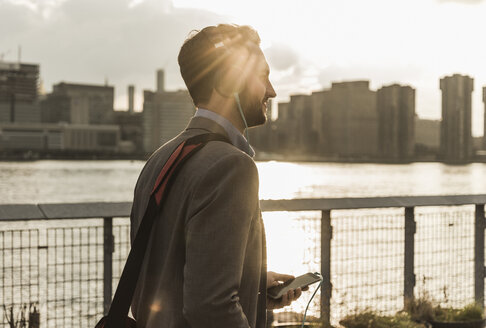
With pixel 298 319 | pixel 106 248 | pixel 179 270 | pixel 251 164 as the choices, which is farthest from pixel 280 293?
pixel 298 319

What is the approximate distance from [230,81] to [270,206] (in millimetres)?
3674

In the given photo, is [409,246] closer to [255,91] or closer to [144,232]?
[255,91]

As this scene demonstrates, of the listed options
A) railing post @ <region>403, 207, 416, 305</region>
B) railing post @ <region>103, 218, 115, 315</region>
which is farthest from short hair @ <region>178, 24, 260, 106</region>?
railing post @ <region>403, 207, 416, 305</region>

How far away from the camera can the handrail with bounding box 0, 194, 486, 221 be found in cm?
470

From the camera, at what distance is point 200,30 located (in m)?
2.04

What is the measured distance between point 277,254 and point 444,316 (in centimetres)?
1319

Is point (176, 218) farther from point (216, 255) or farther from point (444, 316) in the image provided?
point (444, 316)

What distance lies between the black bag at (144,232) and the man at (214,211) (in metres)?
0.02

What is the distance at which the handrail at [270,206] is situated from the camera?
4.70 meters

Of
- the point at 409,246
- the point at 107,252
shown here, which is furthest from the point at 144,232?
the point at 409,246

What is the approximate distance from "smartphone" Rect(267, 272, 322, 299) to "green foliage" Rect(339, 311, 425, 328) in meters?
4.08

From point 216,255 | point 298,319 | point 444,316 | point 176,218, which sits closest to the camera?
point 216,255

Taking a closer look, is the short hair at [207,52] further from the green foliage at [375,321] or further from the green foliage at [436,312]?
the green foliage at [436,312]

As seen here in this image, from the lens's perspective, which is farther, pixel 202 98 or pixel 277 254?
pixel 277 254
